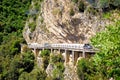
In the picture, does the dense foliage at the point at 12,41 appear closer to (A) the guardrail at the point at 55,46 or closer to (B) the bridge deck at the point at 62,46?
(A) the guardrail at the point at 55,46

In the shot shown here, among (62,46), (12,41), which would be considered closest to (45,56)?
(62,46)

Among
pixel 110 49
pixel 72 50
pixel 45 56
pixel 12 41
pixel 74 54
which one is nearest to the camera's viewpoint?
pixel 110 49

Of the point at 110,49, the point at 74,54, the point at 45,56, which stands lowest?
the point at 45,56

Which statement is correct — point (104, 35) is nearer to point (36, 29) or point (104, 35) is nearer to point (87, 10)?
point (87, 10)

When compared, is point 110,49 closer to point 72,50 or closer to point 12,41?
point 72,50

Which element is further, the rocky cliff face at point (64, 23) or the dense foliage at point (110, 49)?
the rocky cliff face at point (64, 23)

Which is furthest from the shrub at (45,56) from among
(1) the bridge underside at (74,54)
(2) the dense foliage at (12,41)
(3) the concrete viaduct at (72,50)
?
(2) the dense foliage at (12,41)

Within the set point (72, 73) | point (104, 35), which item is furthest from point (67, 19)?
point (104, 35)

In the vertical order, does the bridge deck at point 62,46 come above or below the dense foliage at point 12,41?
above
